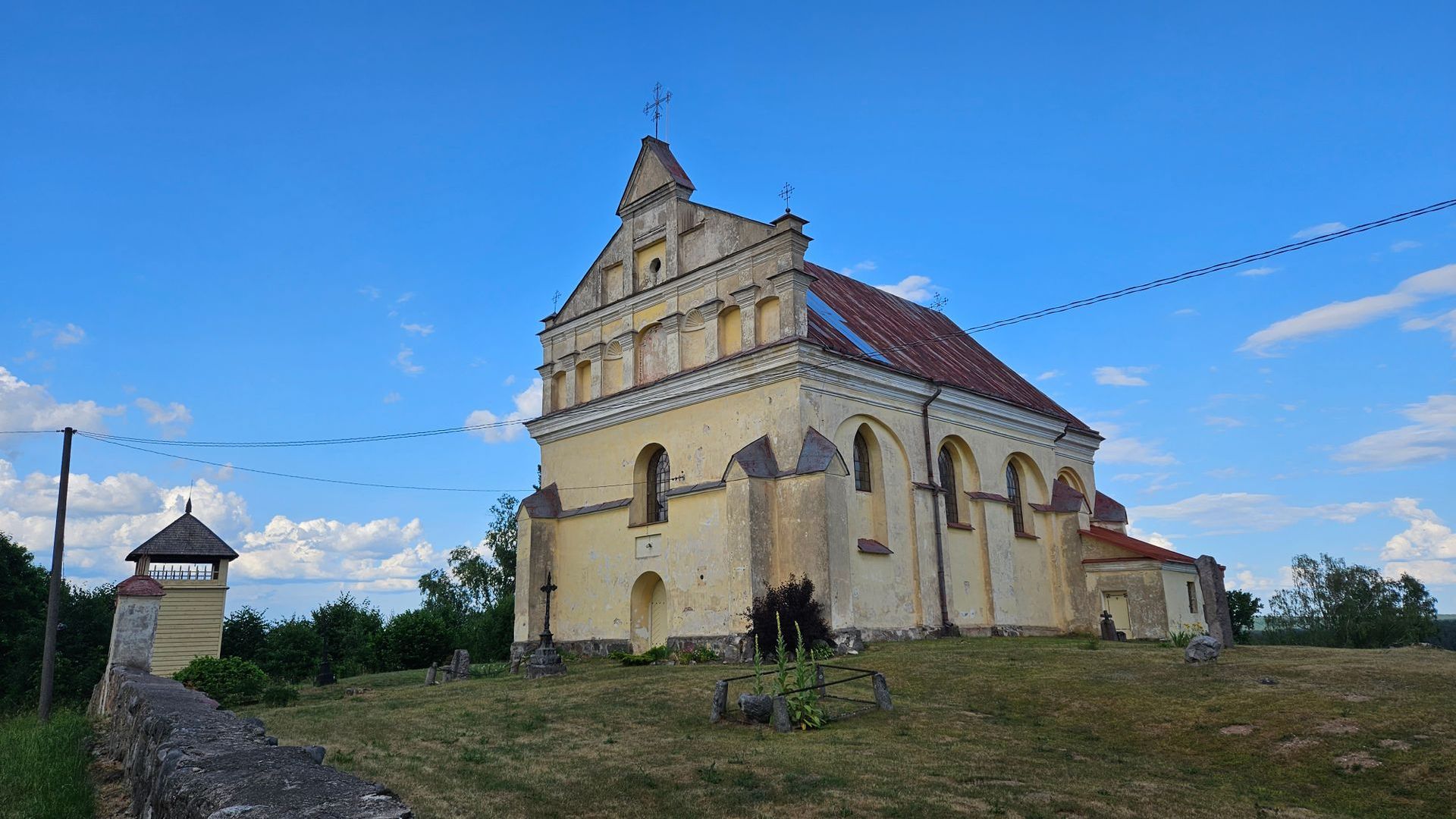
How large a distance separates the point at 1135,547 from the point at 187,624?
102 ft

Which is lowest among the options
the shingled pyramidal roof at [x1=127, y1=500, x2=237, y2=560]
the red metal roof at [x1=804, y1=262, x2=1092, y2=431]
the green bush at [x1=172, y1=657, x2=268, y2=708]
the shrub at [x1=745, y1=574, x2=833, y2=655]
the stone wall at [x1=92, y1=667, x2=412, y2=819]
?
the green bush at [x1=172, y1=657, x2=268, y2=708]

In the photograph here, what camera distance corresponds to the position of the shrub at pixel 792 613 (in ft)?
66.4

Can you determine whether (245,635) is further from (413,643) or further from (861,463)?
(861,463)

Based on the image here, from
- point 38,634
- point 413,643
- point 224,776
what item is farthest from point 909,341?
point 38,634

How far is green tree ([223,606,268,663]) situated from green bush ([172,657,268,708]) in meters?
20.0

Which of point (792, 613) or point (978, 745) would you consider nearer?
point (978, 745)

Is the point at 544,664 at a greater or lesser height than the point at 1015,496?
lesser

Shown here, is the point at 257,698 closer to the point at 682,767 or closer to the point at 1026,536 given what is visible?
the point at 682,767

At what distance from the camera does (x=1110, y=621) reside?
26156 millimetres

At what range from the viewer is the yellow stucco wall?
30.3m

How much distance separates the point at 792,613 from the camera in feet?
66.9

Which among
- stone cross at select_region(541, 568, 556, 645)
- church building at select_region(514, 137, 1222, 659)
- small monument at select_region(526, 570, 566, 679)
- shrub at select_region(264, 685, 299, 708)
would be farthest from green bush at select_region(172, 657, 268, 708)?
church building at select_region(514, 137, 1222, 659)

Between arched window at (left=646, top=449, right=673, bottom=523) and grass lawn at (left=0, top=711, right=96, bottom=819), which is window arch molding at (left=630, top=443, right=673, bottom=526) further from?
grass lawn at (left=0, top=711, right=96, bottom=819)

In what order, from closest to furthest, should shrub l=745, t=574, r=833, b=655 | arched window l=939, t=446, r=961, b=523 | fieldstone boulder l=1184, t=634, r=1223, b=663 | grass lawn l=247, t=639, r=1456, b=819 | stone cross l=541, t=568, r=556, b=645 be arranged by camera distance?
grass lawn l=247, t=639, r=1456, b=819 < fieldstone boulder l=1184, t=634, r=1223, b=663 < shrub l=745, t=574, r=833, b=655 < stone cross l=541, t=568, r=556, b=645 < arched window l=939, t=446, r=961, b=523
